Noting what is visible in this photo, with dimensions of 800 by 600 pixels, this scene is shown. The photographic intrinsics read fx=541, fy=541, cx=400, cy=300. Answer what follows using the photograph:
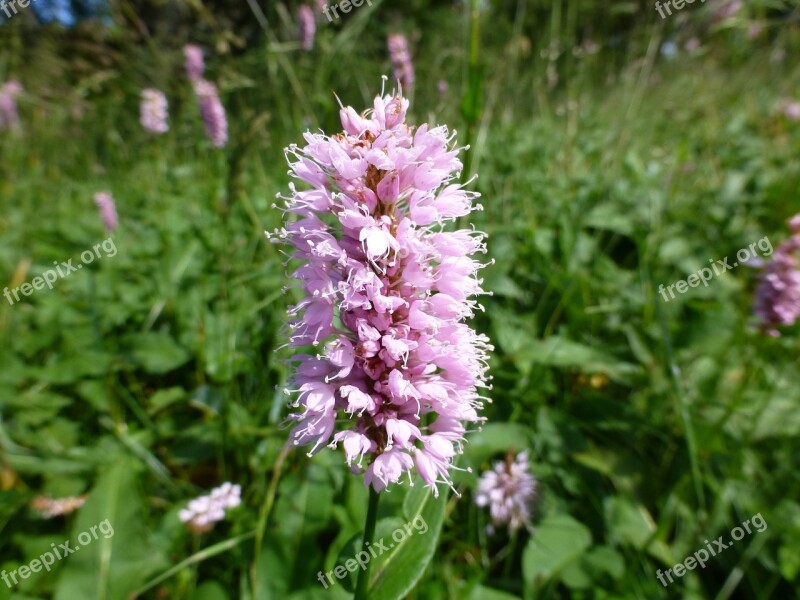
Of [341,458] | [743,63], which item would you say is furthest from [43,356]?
[743,63]

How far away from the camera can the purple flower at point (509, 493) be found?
2207 millimetres

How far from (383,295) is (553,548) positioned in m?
1.43

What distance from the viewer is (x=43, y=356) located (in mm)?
3230

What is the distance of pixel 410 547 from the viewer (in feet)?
4.76

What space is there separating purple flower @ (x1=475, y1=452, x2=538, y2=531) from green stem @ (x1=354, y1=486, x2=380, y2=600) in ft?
3.15

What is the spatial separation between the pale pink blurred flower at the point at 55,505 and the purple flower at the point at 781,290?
128 inches

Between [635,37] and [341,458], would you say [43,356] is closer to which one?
[341,458]

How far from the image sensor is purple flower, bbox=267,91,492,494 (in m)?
1.28

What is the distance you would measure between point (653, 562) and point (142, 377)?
277cm

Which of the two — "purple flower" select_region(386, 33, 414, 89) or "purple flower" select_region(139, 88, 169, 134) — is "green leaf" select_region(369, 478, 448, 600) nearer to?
"purple flower" select_region(386, 33, 414, 89)

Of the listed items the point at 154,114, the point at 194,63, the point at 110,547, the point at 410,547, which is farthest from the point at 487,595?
the point at 194,63

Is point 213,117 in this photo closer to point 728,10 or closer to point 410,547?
point 728,10

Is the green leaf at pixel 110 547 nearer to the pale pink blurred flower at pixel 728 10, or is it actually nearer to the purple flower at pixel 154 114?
the pale pink blurred flower at pixel 728 10

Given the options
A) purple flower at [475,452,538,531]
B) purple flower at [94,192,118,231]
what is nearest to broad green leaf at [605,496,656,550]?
purple flower at [475,452,538,531]
